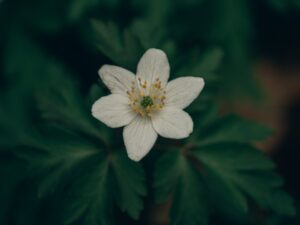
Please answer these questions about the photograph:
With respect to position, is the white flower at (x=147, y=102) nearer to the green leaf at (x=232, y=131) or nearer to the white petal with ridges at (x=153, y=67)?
the white petal with ridges at (x=153, y=67)

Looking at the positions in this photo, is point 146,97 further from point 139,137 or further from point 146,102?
point 139,137

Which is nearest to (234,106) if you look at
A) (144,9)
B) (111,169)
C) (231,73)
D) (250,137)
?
(231,73)

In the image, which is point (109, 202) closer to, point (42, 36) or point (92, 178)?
point (92, 178)

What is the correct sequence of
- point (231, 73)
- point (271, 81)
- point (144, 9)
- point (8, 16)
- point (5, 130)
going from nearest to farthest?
point (5, 130) < point (144, 9) < point (8, 16) < point (231, 73) < point (271, 81)

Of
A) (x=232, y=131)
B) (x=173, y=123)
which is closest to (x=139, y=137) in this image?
(x=173, y=123)

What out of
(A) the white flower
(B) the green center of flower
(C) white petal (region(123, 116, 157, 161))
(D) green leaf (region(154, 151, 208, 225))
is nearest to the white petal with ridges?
(A) the white flower

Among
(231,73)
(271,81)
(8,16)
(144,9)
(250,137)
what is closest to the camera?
(250,137)
